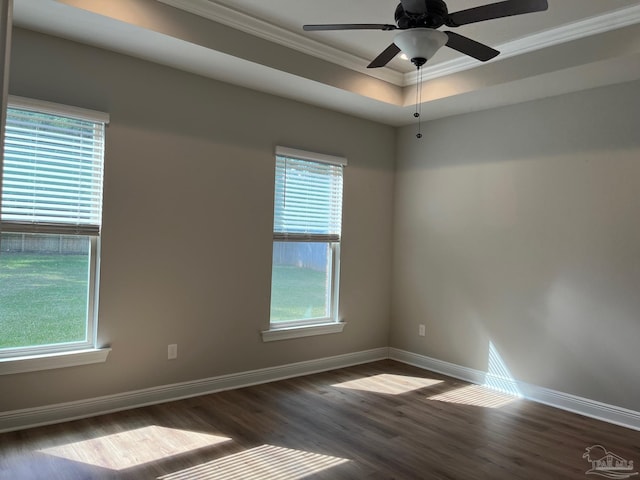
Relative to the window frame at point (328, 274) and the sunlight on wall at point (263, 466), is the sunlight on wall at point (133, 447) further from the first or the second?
the window frame at point (328, 274)

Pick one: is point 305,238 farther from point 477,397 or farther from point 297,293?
point 477,397

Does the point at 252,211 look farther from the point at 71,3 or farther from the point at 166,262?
the point at 71,3

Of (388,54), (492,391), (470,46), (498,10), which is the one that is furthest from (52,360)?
(492,391)

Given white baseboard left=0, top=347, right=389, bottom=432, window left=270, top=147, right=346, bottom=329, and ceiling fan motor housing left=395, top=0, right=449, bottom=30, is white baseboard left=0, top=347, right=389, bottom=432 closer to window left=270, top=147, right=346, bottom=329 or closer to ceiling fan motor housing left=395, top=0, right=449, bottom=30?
window left=270, top=147, right=346, bottom=329

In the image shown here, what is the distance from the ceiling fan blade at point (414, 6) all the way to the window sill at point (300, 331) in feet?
9.65

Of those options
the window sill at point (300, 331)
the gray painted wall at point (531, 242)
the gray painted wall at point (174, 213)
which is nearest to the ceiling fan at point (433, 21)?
the gray painted wall at point (174, 213)

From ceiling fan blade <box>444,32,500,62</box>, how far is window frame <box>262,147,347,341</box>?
2088 mm

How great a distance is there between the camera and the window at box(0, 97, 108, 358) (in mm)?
3096

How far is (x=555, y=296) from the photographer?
3.97 metres

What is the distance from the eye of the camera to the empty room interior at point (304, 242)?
3.04 meters

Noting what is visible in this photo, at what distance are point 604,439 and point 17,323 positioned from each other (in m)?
4.05

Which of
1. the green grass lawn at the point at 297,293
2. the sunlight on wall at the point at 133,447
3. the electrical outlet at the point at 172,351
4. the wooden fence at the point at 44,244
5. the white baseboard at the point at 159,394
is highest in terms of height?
the wooden fence at the point at 44,244

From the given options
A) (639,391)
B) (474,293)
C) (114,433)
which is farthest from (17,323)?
(639,391)

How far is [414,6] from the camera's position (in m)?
2.17
